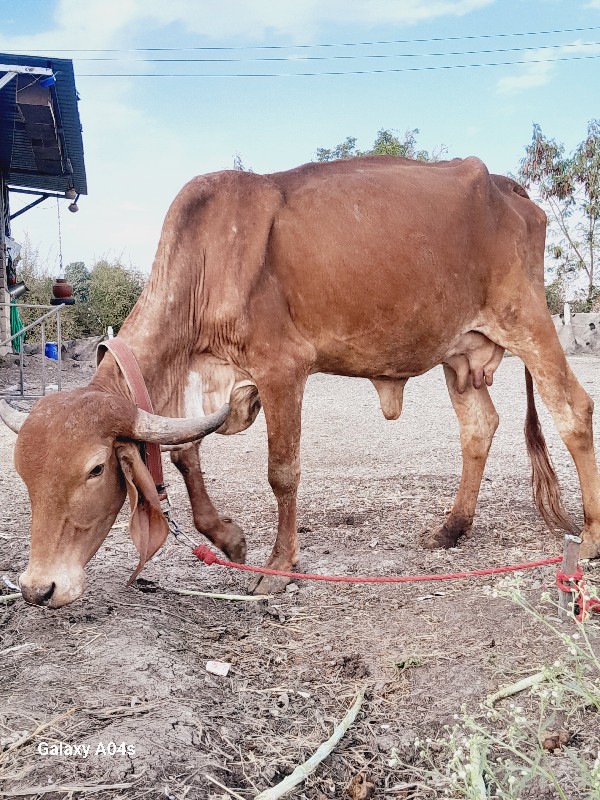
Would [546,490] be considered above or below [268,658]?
above

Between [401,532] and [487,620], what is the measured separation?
1.59 metres

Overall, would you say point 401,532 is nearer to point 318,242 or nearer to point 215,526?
point 215,526

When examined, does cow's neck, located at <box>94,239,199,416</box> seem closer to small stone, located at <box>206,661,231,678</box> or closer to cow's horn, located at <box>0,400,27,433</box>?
cow's horn, located at <box>0,400,27,433</box>

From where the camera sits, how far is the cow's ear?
3.11 meters

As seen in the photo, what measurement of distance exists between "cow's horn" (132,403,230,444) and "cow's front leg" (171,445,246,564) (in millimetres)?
830

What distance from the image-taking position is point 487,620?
3.30 metres

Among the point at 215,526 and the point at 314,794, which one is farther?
the point at 215,526

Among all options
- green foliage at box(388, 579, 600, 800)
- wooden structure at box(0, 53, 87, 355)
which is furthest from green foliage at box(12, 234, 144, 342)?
green foliage at box(388, 579, 600, 800)

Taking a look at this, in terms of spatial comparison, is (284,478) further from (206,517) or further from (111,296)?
(111,296)

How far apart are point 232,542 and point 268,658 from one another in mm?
975

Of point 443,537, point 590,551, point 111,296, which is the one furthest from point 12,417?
point 111,296

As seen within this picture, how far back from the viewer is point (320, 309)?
A: 396 centimetres

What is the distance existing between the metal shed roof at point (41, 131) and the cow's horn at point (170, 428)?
844cm

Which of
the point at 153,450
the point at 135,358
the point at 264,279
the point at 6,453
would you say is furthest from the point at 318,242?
the point at 6,453
